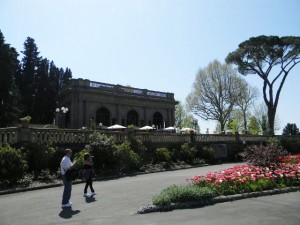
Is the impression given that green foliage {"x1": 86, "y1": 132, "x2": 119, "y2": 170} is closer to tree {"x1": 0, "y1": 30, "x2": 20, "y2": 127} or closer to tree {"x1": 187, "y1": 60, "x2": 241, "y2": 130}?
tree {"x1": 0, "y1": 30, "x2": 20, "y2": 127}

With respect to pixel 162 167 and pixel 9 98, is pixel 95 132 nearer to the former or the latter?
pixel 162 167

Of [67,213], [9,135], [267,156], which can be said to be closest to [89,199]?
[67,213]

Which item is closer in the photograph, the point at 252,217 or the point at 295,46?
the point at 252,217

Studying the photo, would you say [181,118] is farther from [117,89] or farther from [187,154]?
[187,154]

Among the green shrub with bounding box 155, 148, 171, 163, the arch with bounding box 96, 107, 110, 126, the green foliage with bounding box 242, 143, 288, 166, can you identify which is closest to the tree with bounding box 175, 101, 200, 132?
the arch with bounding box 96, 107, 110, 126

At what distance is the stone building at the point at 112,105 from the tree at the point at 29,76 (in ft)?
23.8

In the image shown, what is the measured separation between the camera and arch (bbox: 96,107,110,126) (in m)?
40.5

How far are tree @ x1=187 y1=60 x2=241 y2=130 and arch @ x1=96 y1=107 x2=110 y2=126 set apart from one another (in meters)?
16.5

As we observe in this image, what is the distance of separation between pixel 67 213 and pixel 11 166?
20.8 feet

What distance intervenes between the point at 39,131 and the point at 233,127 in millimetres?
43992

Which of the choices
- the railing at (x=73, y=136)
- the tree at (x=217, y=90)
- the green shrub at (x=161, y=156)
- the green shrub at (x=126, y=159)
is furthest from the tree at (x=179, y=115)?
the green shrub at (x=126, y=159)

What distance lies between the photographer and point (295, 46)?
39875mm

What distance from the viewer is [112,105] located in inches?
1631

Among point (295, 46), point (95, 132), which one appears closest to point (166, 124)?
point (295, 46)
